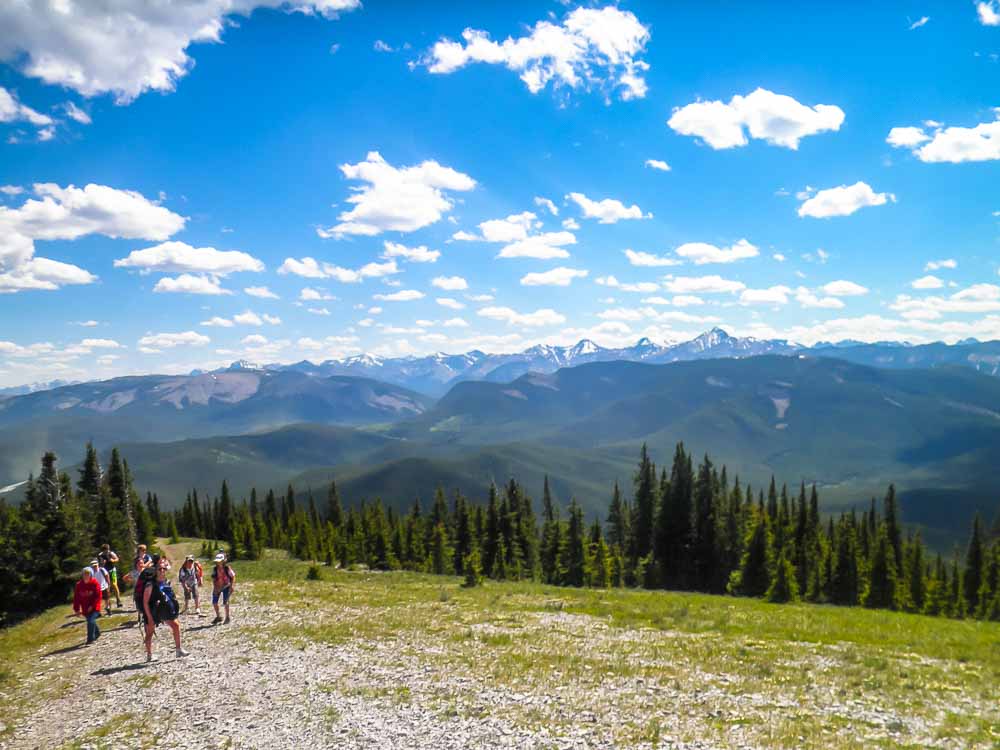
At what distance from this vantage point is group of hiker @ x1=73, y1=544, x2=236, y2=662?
60.4 ft

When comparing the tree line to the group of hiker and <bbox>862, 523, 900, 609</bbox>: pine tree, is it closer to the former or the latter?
<bbox>862, 523, 900, 609</bbox>: pine tree

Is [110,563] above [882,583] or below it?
above

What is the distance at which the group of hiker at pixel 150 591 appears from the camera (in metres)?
18.4

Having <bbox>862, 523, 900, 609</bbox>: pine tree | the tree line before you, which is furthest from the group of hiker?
<bbox>862, 523, 900, 609</bbox>: pine tree

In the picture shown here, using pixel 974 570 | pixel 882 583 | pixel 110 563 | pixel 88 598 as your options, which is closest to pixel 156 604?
pixel 88 598

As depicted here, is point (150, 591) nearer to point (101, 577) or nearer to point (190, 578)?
point (190, 578)

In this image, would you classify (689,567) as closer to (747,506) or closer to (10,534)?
(747,506)

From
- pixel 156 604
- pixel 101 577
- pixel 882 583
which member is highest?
pixel 156 604

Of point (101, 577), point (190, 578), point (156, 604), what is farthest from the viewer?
point (190, 578)

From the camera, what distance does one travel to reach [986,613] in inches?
2628

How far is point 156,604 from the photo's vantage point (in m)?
18.4

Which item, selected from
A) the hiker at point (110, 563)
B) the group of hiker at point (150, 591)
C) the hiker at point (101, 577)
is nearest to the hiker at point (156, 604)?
the group of hiker at point (150, 591)

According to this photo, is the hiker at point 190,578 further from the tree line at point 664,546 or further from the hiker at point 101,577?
the tree line at point 664,546

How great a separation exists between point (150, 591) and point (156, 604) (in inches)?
24.8
